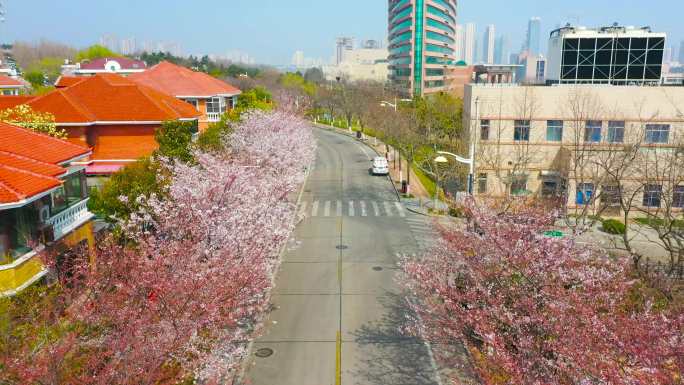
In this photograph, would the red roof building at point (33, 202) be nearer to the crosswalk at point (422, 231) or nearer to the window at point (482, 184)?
the crosswalk at point (422, 231)

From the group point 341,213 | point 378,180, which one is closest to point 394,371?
point 341,213

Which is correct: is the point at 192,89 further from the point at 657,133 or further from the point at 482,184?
the point at 657,133

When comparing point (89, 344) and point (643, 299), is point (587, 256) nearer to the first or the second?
point (643, 299)

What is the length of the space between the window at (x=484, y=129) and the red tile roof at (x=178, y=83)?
23502 mm

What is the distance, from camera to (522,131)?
4094 cm

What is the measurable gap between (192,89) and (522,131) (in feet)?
92.2

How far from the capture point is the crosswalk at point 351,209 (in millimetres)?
36938

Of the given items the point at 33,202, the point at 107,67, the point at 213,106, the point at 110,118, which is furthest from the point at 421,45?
the point at 33,202

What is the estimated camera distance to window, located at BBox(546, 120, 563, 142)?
40.5 m

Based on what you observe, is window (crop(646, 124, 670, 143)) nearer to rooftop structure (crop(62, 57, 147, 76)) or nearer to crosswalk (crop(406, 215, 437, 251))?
crosswalk (crop(406, 215, 437, 251))

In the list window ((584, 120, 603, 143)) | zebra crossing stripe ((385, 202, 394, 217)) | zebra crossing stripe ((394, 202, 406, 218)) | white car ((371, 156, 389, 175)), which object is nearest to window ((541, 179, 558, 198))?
window ((584, 120, 603, 143))

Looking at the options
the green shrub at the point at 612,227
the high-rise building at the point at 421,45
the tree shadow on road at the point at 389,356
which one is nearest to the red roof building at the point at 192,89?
the green shrub at the point at 612,227

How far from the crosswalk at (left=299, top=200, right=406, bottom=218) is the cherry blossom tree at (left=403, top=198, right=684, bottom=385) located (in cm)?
1908

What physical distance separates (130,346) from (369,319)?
10.8 metres
